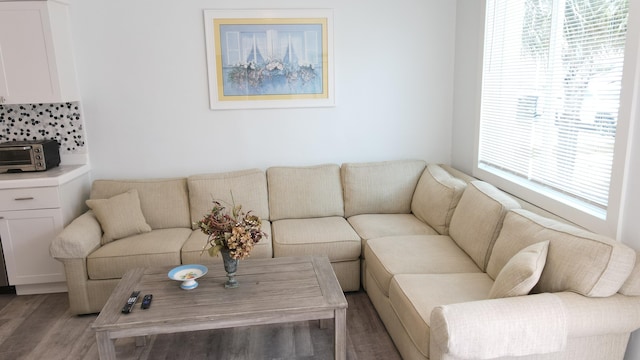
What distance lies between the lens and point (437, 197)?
354 centimetres

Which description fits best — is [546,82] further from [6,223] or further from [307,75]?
[6,223]

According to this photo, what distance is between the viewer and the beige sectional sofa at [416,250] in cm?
200

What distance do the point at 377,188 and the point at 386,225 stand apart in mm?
415

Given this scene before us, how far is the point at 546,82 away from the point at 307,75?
6.42 feet

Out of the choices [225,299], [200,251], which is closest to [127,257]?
[200,251]

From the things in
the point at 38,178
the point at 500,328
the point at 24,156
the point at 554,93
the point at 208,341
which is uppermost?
the point at 554,93

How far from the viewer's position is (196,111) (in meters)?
4.02

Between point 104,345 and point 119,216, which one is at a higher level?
point 119,216

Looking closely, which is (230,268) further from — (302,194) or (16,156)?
(16,156)

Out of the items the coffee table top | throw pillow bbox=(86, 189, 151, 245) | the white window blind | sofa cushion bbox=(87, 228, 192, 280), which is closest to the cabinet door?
throw pillow bbox=(86, 189, 151, 245)

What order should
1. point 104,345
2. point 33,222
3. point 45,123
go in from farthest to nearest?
point 45,123 < point 33,222 < point 104,345

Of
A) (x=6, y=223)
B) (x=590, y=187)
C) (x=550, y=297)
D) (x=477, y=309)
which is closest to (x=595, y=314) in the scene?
(x=550, y=297)

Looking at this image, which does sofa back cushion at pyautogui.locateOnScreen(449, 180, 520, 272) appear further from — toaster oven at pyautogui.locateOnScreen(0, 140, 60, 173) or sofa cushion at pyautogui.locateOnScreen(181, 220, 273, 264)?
toaster oven at pyautogui.locateOnScreen(0, 140, 60, 173)

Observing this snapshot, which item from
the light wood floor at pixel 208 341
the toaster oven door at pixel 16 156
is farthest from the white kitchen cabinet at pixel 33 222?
the light wood floor at pixel 208 341
